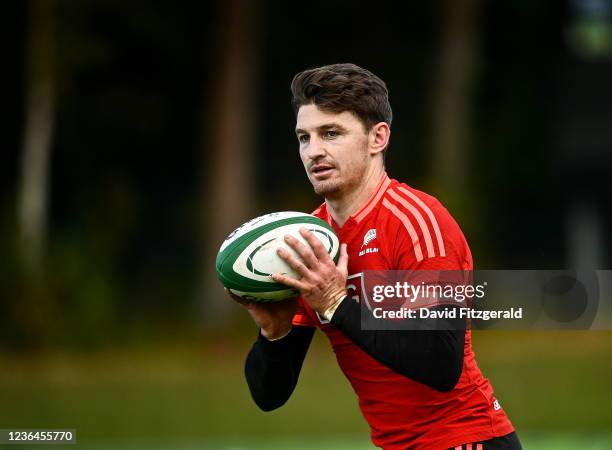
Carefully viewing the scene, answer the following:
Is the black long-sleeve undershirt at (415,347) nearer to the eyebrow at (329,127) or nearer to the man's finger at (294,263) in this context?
the man's finger at (294,263)

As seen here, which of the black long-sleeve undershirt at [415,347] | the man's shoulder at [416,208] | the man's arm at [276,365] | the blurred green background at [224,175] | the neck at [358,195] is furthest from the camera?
the blurred green background at [224,175]

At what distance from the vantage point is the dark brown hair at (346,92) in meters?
4.90

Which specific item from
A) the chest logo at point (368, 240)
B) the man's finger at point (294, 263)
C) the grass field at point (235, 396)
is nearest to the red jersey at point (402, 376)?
the chest logo at point (368, 240)

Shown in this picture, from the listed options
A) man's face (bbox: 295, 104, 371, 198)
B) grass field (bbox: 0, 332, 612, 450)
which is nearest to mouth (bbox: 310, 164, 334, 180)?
man's face (bbox: 295, 104, 371, 198)

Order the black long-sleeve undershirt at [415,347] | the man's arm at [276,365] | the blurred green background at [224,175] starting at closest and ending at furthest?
the black long-sleeve undershirt at [415,347]
the man's arm at [276,365]
the blurred green background at [224,175]

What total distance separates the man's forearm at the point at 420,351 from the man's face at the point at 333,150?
716 mm

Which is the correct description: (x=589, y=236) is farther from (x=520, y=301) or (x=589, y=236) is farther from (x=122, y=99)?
(x=520, y=301)

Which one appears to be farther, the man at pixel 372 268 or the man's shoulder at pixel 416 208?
the man's shoulder at pixel 416 208

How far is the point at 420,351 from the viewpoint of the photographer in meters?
4.41

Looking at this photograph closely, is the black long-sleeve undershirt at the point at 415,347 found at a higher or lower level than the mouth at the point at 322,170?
lower

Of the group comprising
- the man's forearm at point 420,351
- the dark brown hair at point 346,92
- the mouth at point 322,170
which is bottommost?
the man's forearm at point 420,351

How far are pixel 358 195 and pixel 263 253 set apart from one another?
0.55 metres

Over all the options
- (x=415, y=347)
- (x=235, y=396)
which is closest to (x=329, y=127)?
(x=415, y=347)

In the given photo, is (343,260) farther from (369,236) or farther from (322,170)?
(322,170)
